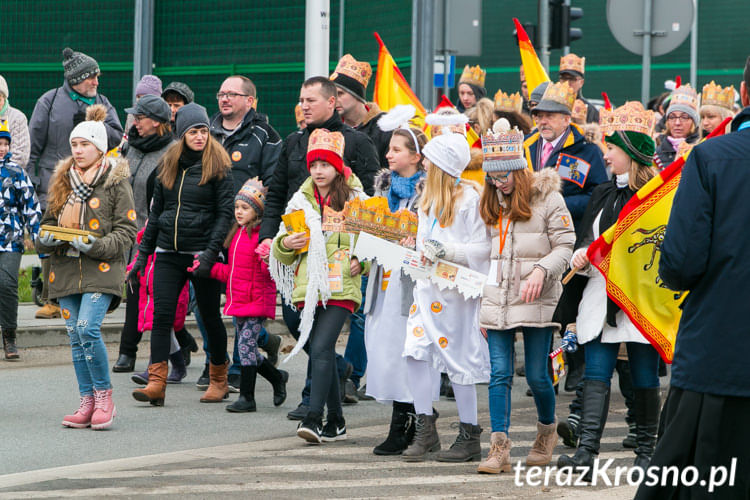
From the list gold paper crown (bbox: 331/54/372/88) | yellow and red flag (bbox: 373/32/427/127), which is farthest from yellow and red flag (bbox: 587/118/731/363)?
yellow and red flag (bbox: 373/32/427/127)

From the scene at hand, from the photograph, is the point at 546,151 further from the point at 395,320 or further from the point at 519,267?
the point at 519,267

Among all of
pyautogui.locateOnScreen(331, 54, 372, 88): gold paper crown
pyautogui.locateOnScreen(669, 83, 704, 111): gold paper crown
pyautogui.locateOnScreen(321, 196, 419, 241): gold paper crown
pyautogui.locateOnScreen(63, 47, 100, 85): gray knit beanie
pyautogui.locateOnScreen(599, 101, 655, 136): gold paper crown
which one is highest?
pyautogui.locateOnScreen(63, 47, 100, 85): gray knit beanie

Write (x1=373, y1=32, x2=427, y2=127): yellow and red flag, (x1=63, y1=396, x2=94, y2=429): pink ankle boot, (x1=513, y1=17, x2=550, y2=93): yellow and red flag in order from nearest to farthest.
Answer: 1. (x1=63, y1=396, x2=94, y2=429): pink ankle boot
2. (x1=513, y1=17, x2=550, y2=93): yellow and red flag
3. (x1=373, y1=32, x2=427, y2=127): yellow and red flag

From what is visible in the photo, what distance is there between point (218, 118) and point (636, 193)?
4.81m

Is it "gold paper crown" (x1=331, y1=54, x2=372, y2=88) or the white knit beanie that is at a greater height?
"gold paper crown" (x1=331, y1=54, x2=372, y2=88)

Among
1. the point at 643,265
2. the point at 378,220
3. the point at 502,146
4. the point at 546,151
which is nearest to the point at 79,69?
the point at 546,151

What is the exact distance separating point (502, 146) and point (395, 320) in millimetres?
1331

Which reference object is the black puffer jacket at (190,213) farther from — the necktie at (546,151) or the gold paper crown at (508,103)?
the gold paper crown at (508,103)

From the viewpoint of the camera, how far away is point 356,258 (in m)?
8.03

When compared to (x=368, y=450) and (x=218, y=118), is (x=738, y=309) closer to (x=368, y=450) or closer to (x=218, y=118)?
(x=368, y=450)

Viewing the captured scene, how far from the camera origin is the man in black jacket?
10.4m

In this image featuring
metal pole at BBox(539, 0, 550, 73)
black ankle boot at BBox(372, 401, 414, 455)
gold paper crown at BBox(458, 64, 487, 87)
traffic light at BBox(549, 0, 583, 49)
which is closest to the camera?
black ankle boot at BBox(372, 401, 414, 455)

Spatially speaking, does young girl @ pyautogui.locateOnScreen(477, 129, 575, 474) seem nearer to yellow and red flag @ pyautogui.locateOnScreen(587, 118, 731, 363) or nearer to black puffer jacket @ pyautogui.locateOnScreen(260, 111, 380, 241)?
yellow and red flag @ pyautogui.locateOnScreen(587, 118, 731, 363)

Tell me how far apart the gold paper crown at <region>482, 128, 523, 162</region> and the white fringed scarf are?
1334 mm
